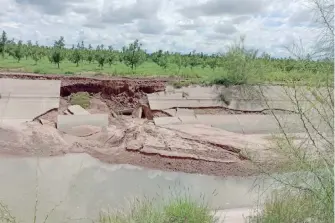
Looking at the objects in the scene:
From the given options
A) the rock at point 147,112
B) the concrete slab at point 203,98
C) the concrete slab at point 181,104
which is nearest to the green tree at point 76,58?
the concrete slab at point 203,98

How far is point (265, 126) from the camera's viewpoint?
18.2m

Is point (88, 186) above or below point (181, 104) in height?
below

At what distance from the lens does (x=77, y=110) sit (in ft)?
56.7

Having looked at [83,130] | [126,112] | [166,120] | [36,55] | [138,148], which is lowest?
[138,148]

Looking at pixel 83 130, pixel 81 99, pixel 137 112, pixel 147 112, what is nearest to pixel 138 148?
pixel 83 130

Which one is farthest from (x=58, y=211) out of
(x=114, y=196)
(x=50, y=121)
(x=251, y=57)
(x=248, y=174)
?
(x=251, y=57)

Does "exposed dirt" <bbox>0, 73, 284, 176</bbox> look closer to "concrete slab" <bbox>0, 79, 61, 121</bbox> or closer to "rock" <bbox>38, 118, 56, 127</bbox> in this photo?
"rock" <bbox>38, 118, 56, 127</bbox>

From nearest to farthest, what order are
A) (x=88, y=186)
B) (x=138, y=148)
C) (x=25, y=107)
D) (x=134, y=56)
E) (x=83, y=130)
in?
(x=88, y=186) < (x=138, y=148) < (x=83, y=130) < (x=25, y=107) < (x=134, y=56)

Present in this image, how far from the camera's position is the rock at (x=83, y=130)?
51.7ft

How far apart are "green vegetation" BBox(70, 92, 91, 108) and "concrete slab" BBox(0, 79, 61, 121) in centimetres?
68

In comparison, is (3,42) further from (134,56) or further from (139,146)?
(139,146)

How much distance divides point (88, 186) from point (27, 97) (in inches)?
295

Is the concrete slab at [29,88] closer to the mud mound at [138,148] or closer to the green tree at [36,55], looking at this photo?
the mud mound at [138,148]

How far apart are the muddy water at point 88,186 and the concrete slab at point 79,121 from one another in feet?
7.25
